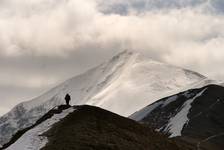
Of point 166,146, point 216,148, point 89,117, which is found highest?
point 89,117

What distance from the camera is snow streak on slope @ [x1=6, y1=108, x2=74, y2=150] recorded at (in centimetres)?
7094

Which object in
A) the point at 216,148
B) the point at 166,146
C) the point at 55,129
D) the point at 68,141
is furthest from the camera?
the point at 216,148

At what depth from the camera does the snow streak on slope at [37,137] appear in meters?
70.9

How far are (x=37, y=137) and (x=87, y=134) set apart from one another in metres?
6.21

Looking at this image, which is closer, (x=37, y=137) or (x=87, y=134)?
(x=87, y=134)

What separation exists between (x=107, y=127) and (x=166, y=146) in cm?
913

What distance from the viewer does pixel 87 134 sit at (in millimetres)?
73562

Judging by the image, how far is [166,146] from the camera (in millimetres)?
82812

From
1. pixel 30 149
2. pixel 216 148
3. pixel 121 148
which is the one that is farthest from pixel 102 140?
pixel 216 148

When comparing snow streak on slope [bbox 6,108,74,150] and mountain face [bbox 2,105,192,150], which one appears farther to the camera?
snow streak on slope [bbox 6,108,74,150]

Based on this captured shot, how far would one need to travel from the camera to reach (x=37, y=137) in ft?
245

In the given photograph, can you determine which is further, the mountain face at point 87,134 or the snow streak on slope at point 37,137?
the snow streak on slope at point 37,137

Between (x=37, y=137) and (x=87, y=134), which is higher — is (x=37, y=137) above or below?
above

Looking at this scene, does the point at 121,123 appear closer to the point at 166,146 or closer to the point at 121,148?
the point at 166,146
